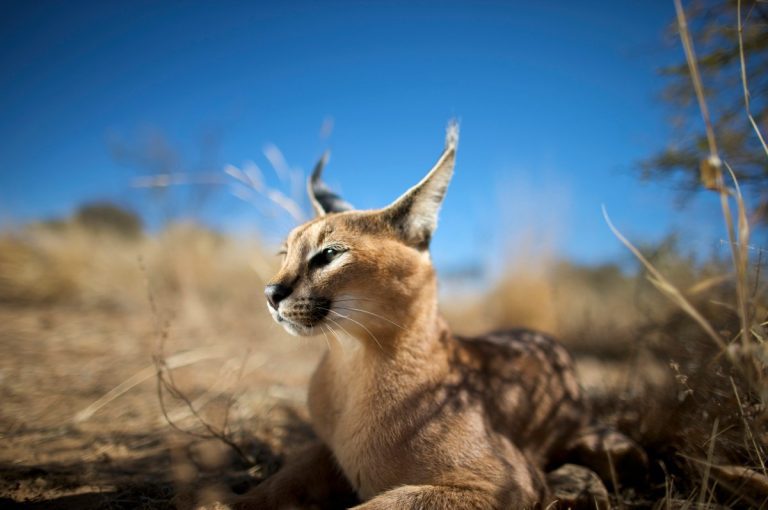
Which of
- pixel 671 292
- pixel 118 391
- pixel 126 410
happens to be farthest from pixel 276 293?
pixel 118 391

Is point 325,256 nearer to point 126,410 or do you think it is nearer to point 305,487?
point 305,487

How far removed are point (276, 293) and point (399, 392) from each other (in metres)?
0.82

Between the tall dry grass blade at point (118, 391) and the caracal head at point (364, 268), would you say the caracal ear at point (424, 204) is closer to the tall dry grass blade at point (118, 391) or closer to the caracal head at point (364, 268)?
the caracal head at point (364, 268)

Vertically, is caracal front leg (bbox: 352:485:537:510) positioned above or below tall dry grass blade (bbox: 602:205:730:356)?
below

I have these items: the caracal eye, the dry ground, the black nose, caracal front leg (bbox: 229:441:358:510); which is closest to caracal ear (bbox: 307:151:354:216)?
the caracal eye

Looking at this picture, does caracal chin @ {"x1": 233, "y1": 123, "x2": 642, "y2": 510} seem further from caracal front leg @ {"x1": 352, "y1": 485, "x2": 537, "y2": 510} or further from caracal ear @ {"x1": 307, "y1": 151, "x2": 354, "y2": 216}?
caracal ear @ {"x1": 307, "y1": 151, "x2": 354, "y2": 216}

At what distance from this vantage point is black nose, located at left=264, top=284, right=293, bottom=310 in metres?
2.07

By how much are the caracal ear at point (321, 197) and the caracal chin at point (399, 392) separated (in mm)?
504

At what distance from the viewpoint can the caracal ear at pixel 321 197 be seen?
3.00 meters

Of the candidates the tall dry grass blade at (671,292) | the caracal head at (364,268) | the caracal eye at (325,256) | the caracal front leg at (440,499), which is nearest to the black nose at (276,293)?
the caracal head at (364,268)

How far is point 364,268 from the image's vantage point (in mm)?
2205

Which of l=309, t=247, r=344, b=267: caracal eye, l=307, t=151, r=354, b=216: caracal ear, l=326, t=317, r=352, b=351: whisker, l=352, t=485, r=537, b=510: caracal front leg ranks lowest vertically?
l=352, t=485, r=537, b=510: caracal front leg

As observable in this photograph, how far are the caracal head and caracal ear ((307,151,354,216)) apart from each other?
1.65 ft

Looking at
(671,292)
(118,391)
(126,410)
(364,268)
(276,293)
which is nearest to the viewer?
(671,292)
